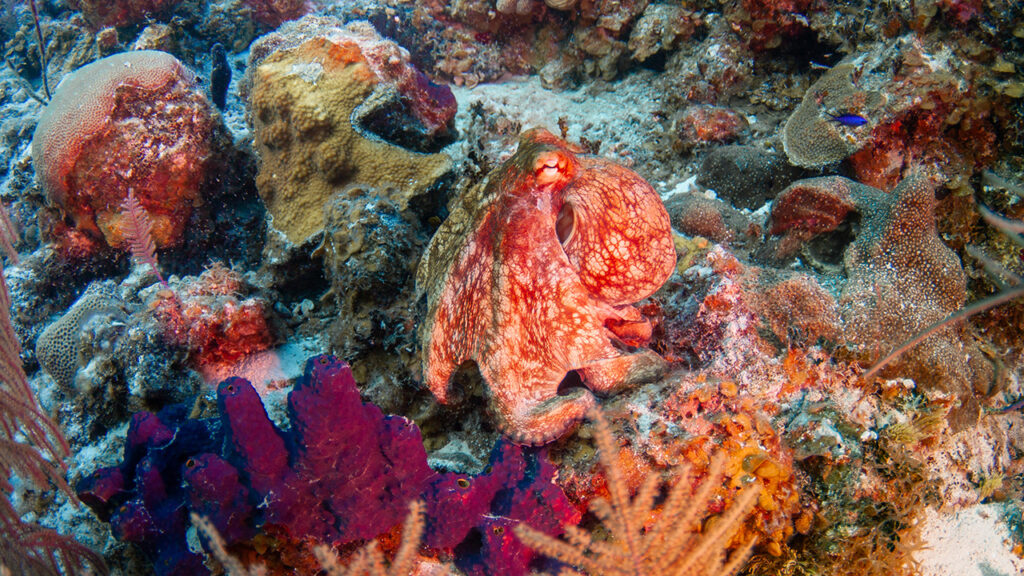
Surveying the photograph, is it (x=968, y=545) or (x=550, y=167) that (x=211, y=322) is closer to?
(x=550, y=167)

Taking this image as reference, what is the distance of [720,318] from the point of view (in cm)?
285

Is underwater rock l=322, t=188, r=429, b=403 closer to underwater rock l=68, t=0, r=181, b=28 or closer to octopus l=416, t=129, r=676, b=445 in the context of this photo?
octopus l=416, t=129, r=676, b=445

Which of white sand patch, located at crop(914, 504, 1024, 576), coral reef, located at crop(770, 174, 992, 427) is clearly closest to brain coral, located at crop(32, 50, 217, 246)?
coral reef, located at crop(770, 174, 992, 427)

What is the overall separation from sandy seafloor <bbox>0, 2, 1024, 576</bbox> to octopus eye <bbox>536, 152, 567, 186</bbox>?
1.24 metres

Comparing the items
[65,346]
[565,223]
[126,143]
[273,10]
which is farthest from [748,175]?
[273,10]

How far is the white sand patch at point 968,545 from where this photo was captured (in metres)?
3.02

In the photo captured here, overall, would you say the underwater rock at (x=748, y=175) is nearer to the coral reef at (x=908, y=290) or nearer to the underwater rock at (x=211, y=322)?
the coral reef at (x=908, y=290)

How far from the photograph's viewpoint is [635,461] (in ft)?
7.91

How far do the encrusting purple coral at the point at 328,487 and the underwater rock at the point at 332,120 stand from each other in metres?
2.55

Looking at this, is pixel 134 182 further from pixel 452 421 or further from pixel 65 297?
pixel 452 421

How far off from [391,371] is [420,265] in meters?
0.81

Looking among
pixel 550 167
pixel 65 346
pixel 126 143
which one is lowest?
pixel 65 346

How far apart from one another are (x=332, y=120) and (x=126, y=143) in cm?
222

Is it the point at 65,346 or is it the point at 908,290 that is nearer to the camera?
the point at 908,290
